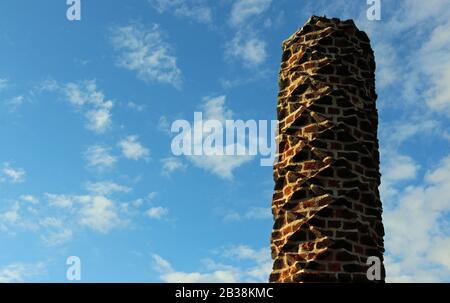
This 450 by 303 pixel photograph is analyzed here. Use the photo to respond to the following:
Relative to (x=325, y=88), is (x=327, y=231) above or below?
below

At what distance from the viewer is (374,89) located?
1224 cm

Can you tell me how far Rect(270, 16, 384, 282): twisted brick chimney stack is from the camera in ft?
34.7

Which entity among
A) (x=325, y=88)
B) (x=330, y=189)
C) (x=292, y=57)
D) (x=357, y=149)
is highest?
(x=292, y=57)

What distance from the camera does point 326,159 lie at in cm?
1107

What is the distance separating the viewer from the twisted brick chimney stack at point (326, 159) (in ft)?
34.7
